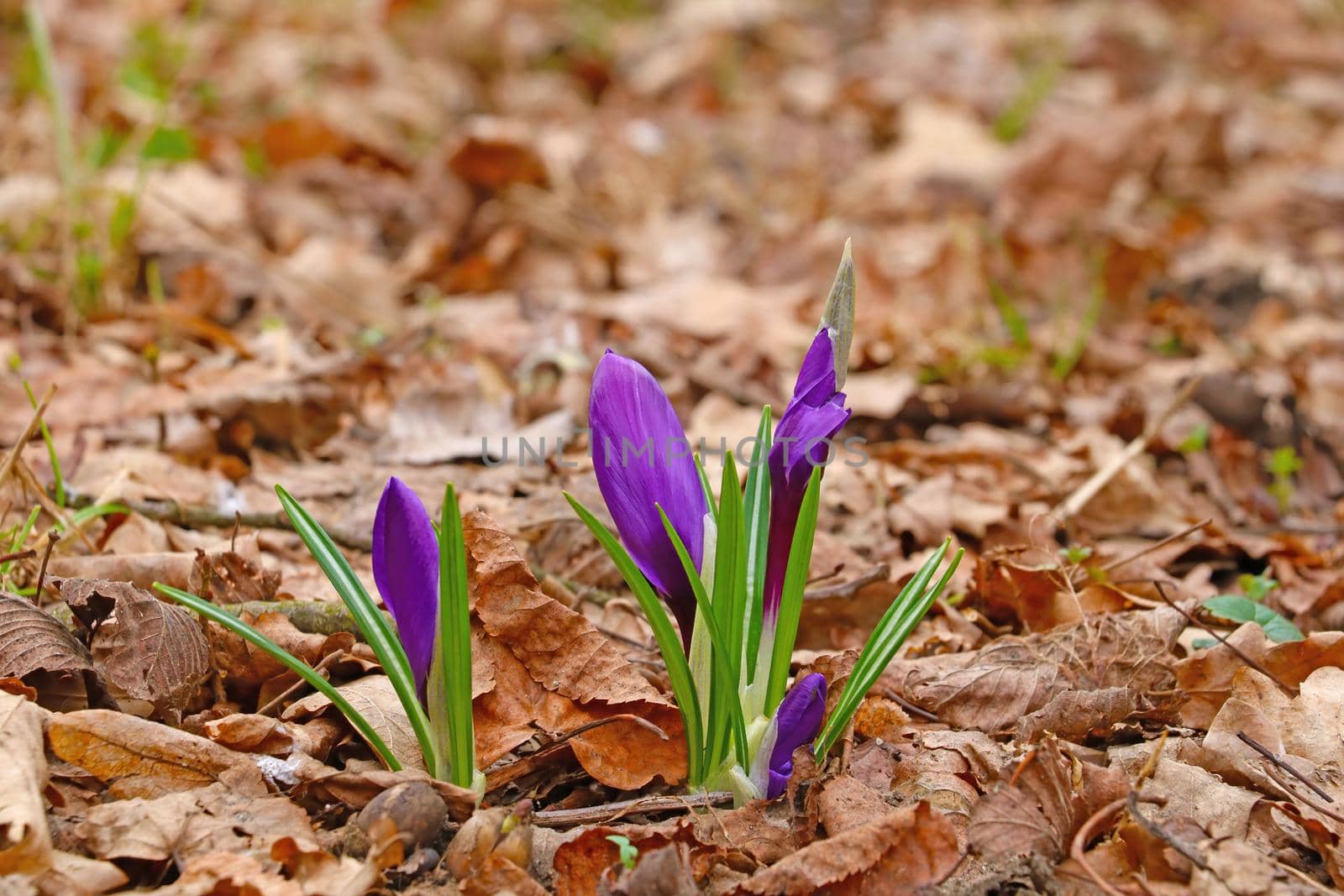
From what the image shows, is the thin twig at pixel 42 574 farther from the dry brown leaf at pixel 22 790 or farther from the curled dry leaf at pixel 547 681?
the curled dry leaf at pixel 547 681

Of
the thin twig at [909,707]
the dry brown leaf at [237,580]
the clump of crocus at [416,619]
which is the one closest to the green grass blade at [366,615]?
the clump of crocus at [416,619]

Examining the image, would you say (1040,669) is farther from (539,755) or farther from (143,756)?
(143,756)

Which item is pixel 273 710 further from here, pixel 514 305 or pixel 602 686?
pixel 514 305

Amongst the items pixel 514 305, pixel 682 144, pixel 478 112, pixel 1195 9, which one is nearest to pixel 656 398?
pixel 514 305

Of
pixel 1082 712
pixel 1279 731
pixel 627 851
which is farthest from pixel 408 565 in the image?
→ pixel 1279 731

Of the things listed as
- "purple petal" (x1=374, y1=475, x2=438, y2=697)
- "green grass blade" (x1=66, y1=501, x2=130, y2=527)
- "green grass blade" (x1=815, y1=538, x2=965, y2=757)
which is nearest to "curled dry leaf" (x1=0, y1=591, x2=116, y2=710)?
"green grass blade" (x1=66, y1=501, x2=130, y2=527)

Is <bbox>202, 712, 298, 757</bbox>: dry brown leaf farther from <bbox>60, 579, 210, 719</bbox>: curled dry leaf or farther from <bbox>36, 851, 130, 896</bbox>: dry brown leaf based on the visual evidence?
<bbox>36, 851, 130, 896</bbox>: dry brown leaf

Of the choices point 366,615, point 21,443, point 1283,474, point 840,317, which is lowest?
point 1283,474

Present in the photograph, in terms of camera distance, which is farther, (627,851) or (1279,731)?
(1279,731)
